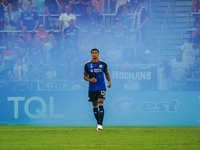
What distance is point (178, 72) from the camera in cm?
1554

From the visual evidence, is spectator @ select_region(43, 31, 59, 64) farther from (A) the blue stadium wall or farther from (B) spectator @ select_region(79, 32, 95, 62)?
(A) the blue stadium wall

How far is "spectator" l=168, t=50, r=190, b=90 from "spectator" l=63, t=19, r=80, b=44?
303cm

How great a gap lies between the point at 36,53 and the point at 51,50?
1.57ft

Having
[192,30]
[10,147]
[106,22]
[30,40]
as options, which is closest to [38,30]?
[30,40]

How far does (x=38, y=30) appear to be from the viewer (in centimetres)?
1581

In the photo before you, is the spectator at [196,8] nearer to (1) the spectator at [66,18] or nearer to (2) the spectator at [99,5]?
(2) the spectator at [99,5]

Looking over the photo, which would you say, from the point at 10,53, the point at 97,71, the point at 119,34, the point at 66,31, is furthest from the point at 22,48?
the point at 97,71

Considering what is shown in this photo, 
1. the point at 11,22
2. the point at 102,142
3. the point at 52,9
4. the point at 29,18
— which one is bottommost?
the point at 102,142

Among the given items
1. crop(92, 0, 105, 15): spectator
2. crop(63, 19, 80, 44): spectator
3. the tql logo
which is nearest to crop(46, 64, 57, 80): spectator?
the tql logo

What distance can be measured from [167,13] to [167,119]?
3341 millimetres

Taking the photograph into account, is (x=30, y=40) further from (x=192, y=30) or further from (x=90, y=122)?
(x=192, y=30)

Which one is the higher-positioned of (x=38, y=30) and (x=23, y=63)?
(x=38, y=30)

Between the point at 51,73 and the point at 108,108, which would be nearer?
the point at 108,108

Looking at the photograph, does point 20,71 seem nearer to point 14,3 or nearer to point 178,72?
point 14,3
